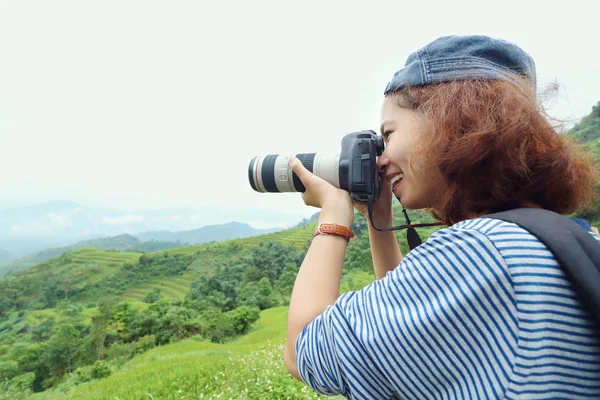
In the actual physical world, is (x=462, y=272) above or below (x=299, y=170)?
below

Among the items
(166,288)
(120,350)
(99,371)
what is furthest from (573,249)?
(166,288)

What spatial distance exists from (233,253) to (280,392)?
39.2 metres

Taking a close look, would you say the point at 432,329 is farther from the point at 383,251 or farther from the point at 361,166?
the point at 383,251

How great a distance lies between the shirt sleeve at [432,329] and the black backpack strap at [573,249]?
71 millimetres

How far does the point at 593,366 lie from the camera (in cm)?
50

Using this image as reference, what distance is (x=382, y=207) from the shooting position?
3.74 feet

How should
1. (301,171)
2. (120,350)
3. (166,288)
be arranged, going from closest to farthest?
(301,171)
(120,350)
(166,288)

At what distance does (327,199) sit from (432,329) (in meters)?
0.46

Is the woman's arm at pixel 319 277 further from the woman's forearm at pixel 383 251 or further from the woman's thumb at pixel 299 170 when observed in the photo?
the woman's forearm at pixel 383 251

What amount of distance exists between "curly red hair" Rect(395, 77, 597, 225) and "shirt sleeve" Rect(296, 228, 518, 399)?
0.20m

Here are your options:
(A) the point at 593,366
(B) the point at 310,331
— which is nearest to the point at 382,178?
(B) the point at 310,331

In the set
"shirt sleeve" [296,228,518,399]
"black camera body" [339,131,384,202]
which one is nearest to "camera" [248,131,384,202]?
"black camera body" [339,131,384,202]

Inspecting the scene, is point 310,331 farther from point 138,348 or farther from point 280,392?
point 138,348

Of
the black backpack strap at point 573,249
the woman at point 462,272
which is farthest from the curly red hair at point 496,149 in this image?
the black backpack strap at point 573,249
